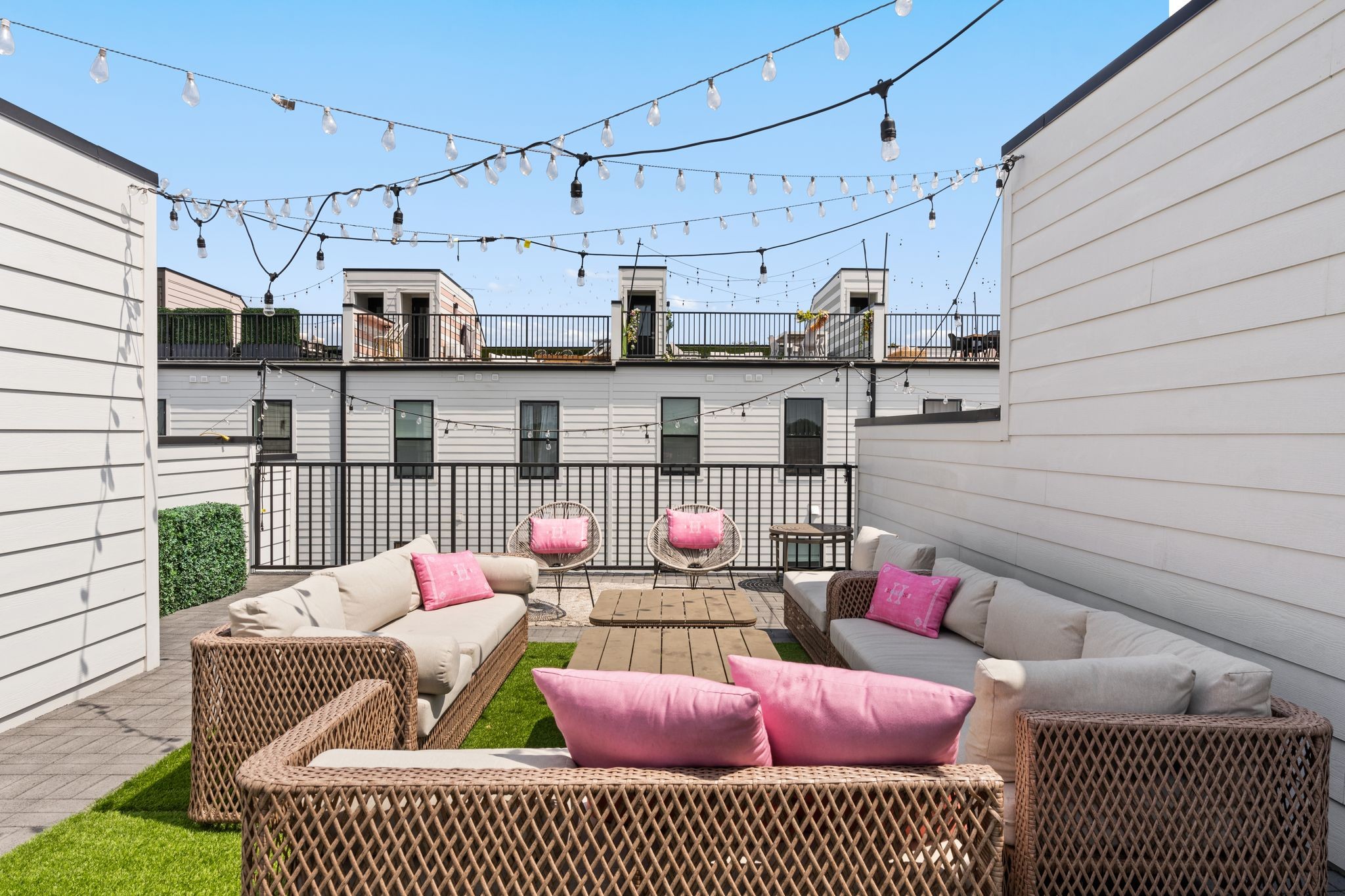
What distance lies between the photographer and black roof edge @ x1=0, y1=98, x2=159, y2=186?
3.43 meters

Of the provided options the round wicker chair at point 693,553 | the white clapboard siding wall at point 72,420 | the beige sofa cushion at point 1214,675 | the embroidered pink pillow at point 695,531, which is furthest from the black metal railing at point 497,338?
the beige sofa cushion at point 1214,675

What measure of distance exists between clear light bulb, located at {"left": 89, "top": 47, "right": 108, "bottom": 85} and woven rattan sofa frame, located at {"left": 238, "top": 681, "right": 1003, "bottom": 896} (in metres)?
3.54

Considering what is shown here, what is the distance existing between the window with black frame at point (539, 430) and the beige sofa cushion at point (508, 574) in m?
8.17

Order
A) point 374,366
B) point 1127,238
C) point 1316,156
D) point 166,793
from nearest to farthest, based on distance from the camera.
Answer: point 1316,156 → point 166,793 → point 1127,238 → point 374,366

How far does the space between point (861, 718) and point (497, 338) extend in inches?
510

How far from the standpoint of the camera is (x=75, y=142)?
3.80 meters

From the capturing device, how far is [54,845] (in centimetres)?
242

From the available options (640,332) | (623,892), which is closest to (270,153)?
(623,892)

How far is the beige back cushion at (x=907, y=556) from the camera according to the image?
4.24 metres

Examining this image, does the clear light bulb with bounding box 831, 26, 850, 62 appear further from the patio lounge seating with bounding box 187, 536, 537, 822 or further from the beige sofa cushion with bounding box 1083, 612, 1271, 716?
the patio lounge seating with bounding box 187, 536, 537, 822

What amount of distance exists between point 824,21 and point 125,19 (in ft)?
14.3

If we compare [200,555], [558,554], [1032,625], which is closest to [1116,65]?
[1032,625]

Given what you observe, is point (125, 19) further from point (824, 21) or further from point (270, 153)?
point (824, 21)

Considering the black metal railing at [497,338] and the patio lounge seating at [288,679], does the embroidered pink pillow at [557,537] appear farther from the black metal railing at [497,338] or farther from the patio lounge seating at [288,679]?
the black metal railing at [497,338]
